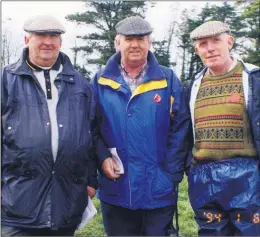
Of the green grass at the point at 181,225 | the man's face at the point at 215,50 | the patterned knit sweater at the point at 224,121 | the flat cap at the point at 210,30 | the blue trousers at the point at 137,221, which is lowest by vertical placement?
the green grass at the point at 181,225

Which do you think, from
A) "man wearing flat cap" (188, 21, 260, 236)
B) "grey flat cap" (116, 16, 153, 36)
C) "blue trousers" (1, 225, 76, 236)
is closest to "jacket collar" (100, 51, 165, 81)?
"grey flat cap" (116, 16, 153, 36)

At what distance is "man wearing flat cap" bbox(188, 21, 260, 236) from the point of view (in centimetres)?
324

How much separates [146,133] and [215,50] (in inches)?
35.1

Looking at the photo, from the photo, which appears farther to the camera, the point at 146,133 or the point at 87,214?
the point at 146,133

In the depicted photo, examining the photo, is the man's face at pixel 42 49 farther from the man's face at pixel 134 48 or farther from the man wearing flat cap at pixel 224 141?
the man wearing flat cap at pixel 224 141

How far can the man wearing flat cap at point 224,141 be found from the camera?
324 centimetres

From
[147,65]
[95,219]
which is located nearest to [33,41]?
[147,65]

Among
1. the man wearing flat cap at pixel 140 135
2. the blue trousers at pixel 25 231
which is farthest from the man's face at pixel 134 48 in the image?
the blue trousers at pixel 25 231

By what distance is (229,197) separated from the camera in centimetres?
328

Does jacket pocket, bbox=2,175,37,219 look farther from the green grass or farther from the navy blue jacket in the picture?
the green grass

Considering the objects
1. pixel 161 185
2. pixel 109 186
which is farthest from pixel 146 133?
pixel 109 186

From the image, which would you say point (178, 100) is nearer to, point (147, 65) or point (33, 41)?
point (147, 65)

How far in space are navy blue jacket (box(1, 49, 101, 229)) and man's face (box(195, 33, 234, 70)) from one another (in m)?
1.16

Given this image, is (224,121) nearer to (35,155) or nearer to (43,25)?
(35,155)
